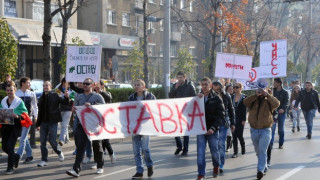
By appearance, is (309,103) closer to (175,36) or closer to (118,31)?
(118,31)

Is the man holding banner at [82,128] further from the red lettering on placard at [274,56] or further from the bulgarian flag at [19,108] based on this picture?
the red lettering on placard at [274,56]

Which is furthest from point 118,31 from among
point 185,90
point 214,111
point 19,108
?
point 214,111

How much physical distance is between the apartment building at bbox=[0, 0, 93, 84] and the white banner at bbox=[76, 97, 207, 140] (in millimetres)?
21682

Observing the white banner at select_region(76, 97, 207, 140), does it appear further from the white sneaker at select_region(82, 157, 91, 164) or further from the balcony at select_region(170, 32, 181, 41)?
the balcony at select_region(170, 32, 181, 41)

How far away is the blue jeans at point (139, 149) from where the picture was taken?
9.70 m

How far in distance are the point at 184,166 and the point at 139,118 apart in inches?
74.9

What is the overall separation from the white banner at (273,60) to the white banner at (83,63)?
569 centimetres

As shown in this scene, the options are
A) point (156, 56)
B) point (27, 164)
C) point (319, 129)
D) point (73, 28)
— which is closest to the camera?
point (27, 164)

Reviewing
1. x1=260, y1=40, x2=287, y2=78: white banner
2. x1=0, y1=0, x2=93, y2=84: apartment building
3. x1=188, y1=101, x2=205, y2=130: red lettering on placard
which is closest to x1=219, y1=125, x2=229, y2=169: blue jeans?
x1=188, y1=101, x2=205, y2=130: red lettering on placard

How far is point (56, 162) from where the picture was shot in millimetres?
11984

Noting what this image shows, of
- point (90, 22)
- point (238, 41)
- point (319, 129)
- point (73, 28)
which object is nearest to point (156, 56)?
point (90, 22)

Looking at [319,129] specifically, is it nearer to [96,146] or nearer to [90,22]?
[96,146]

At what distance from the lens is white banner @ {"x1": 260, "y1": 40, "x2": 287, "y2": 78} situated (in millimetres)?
16109

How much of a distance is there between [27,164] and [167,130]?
3.51 meters
